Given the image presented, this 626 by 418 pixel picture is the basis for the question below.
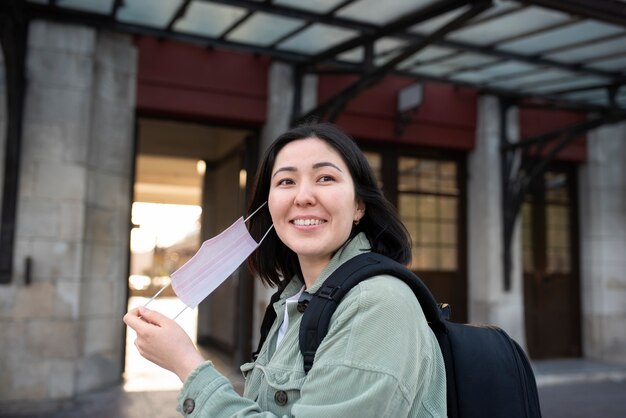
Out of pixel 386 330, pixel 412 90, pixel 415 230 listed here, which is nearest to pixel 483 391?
pixel 386 330

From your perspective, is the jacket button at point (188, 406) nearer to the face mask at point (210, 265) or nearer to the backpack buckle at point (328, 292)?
the face mask at point (210, 265)

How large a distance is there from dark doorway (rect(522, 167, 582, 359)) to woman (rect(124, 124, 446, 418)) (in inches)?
298

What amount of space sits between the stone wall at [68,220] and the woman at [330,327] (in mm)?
4431

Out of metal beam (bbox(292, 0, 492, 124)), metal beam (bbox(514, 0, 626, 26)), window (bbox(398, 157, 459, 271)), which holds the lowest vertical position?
window (bbox(398, 157, 459, 271))

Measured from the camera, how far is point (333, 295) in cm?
124

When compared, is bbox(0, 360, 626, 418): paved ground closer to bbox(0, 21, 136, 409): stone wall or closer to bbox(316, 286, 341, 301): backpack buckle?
bbox(0, 21, 136, 409): stone wall

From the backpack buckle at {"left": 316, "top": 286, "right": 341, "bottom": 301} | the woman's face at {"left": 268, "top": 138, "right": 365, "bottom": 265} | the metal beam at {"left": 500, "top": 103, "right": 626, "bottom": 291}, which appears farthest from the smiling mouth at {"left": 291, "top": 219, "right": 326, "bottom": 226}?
the metal beam at {"left": 500, "top": 103, "right": 626, "bottom": 291}

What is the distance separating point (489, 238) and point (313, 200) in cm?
691

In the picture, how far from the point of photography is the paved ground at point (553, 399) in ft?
17.1

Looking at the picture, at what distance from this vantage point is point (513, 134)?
820 centimetres

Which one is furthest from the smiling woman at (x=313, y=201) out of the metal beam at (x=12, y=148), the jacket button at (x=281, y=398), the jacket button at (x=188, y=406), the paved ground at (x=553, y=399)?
the metal beam at (x=12, y=148)

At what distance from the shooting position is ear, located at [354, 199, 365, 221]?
5.06 ft

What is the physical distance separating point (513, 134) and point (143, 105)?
16.9 feet

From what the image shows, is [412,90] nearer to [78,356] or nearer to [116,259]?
[116,259]
